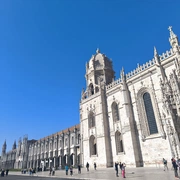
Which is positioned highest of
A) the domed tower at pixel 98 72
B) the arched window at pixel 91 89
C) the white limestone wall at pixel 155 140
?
the domed tower at pixel 98 72

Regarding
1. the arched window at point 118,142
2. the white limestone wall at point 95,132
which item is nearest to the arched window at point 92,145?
the white limestone wall at point 95,132

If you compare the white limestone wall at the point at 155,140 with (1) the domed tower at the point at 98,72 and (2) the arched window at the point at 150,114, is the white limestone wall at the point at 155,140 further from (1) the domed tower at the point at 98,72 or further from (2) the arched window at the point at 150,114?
(1) the domed tower at the point at 98,72

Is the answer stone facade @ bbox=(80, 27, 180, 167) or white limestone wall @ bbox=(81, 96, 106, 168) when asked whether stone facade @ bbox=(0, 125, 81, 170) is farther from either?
stone facade @ bbox=(80, 27, 180, 167)

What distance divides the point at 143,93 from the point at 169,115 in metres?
7.75

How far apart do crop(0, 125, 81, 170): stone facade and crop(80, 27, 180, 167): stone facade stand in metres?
14.7

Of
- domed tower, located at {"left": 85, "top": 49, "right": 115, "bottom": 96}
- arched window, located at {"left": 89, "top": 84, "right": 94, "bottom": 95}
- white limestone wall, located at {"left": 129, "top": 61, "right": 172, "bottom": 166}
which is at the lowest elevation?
white limestone wall, located at {"left": 129, "top": 61, "right": 172, "bottom": 166}

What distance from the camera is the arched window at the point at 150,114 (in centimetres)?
2322

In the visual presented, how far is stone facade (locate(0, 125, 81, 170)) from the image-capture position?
49.6m

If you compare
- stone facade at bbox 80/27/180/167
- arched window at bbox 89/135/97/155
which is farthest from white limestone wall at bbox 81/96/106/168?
arched window at bbox 89/135/97/155

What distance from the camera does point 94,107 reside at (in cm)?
3291

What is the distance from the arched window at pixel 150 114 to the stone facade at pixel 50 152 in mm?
24341

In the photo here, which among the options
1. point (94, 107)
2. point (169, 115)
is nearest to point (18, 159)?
point (94, 107)

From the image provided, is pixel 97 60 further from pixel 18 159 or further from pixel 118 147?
pixel 18 159

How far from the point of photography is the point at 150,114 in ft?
78.9
